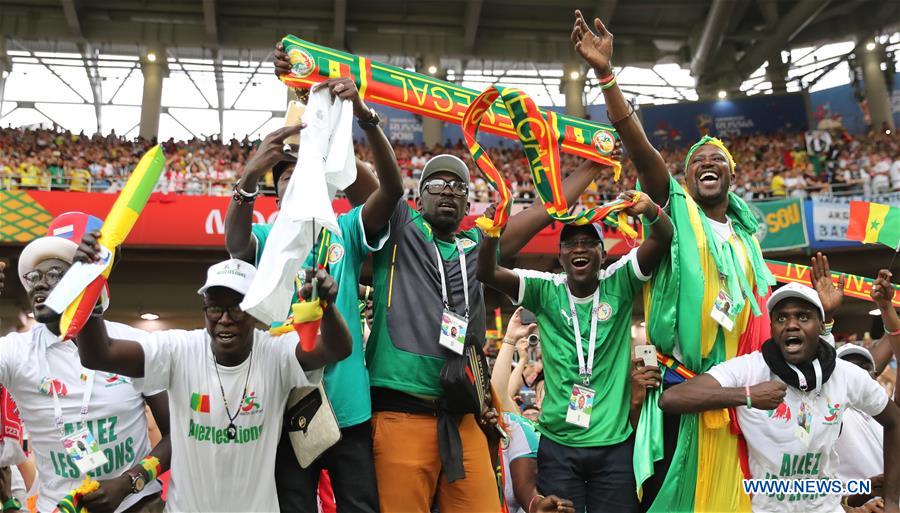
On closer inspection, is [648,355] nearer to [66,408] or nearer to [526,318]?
[526,318]

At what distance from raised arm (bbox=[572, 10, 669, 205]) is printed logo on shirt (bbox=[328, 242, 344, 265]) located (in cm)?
119

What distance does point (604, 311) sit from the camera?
10.7 feet

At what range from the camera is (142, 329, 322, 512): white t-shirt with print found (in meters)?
2.74

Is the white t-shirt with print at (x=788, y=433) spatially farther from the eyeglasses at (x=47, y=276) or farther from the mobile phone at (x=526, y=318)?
the eyeglasses at (x=47, y=276)

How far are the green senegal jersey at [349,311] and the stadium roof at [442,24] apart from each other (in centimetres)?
1772

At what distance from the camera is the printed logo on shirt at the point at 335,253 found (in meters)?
3.00

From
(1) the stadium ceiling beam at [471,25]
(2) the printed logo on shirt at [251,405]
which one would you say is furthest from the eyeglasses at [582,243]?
(1) the stadium ceiling beam at [471,25]

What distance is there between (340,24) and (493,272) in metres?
18.5

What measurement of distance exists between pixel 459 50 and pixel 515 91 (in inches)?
745

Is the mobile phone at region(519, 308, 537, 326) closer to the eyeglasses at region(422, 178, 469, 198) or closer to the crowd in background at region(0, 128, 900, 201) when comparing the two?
the eyeglasses at region(422, 178, 469, 198)

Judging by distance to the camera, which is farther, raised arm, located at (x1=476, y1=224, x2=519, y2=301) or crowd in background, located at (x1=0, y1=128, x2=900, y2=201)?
crowd in background, located at (x1=0, y1=128, x2=900, y2=201)

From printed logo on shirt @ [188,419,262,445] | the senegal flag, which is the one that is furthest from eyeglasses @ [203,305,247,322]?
the senegal flag

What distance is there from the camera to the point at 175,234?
41.8 ft

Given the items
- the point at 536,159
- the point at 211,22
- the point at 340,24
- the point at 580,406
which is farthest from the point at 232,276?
the point at 211,22
